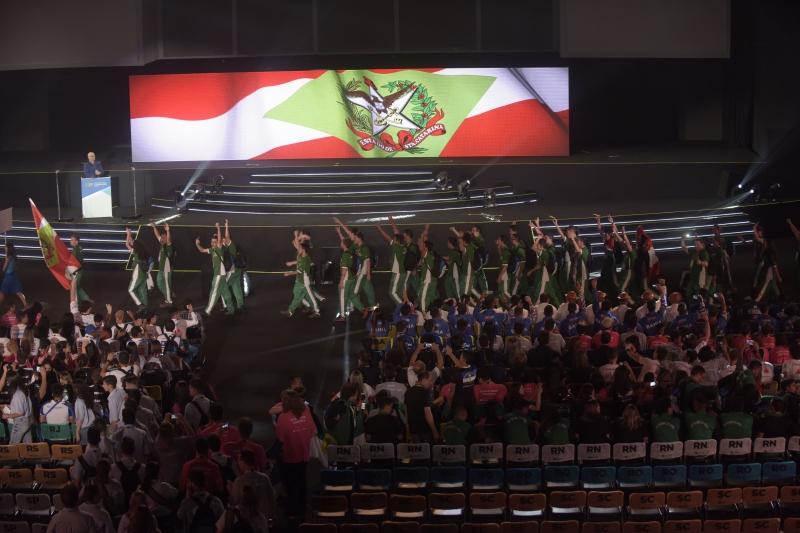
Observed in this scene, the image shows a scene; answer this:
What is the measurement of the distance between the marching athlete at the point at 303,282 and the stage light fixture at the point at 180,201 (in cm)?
655

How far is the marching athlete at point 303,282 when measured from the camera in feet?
47.6

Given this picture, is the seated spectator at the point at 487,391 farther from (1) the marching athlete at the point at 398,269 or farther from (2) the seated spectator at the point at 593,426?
(1) the marching athlete at the point at 398,269

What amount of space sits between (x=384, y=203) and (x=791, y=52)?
10239 millimetres

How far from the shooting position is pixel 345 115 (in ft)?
72.7

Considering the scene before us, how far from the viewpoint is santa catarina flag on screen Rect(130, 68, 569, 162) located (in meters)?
21.9

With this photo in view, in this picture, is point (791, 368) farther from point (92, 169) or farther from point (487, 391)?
point (92, 169)

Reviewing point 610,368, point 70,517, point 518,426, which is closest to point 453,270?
point 610,368

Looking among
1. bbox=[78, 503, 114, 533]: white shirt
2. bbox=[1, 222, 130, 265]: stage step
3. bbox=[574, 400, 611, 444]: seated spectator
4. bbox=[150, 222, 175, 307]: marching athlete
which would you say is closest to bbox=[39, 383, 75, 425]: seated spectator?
bbox=[78, 503, 114, 533]: white shirt

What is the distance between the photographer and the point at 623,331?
35.8ft

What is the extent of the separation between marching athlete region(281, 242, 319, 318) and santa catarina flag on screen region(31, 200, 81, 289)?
3.20 meters

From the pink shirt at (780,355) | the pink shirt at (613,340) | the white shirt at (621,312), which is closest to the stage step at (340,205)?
the white shirt at (621,312)

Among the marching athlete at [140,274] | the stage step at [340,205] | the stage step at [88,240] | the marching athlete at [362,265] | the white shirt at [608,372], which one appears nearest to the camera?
the white shirt at [608,372]

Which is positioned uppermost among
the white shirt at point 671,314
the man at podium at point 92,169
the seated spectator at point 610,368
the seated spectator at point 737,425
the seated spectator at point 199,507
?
the man at podium at point 92,169

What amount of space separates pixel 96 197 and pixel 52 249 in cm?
698
